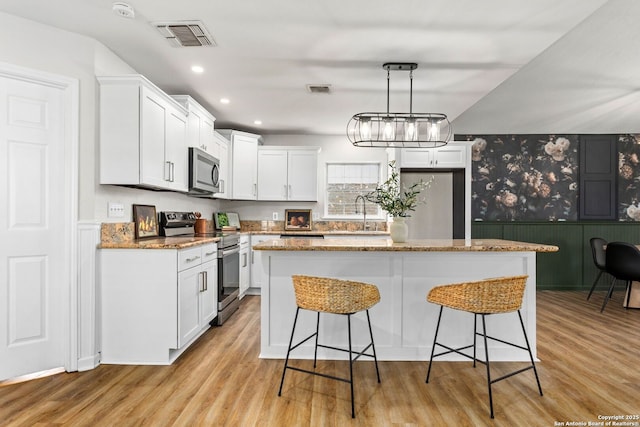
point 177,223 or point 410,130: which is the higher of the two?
point 410,130

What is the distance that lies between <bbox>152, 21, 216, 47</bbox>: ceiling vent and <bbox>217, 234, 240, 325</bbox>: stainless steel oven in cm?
191

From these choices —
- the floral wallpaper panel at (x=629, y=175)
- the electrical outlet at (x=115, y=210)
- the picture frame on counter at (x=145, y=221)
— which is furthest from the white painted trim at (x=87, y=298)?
the floral wallpaper panel at (x=629, y=175)

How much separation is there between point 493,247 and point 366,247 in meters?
0.94

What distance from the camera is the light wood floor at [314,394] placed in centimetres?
215

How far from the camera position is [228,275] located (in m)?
4.22

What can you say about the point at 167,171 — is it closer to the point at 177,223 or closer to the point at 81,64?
the point at 177,223

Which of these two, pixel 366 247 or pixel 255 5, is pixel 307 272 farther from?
pixel 255 5

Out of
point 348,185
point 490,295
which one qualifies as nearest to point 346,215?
point 348,185

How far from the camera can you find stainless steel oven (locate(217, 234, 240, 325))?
3.97 meters

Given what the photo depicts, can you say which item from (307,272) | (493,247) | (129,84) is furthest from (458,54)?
(129,84)

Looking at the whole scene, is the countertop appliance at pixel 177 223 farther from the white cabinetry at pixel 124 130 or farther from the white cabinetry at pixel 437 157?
the white cabinetry at pixel 437 157

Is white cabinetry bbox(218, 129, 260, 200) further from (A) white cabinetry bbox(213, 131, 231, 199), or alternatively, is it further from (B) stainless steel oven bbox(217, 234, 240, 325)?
(B) stainless steel oven bbox(217, 234, 240, 325)

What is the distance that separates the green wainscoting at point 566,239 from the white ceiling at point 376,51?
5.95 feet

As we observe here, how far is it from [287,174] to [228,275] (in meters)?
2.16
